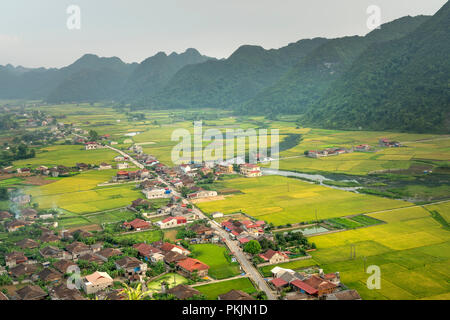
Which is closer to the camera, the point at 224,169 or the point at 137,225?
the point at 137,225

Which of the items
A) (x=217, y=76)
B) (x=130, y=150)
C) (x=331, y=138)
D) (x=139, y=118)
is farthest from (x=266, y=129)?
(x=217, y=76)

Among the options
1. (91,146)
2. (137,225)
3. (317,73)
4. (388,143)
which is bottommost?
(137,225)

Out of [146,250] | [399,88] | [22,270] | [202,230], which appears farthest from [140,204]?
[399,88]

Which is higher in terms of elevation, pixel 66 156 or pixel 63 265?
pixel 66 156

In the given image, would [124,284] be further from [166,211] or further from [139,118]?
[139,118]

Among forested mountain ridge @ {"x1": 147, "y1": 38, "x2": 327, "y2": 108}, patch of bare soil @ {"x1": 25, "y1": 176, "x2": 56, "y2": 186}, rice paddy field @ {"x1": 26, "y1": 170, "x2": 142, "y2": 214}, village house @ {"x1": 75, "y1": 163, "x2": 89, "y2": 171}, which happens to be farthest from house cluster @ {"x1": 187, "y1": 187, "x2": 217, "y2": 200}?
forested mountain ridge @ {"x1": 147, "y1": 38, "x2": 327, "y2": 108}

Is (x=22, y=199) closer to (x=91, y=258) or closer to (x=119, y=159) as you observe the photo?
(x=91, y=258)

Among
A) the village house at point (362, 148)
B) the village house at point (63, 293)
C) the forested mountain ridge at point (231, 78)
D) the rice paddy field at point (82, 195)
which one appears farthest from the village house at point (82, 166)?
the forested mountain ridge at point (231, 78)

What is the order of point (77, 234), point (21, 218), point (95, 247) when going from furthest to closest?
point (21, 218) < point (77, 234) < point (95, 247)

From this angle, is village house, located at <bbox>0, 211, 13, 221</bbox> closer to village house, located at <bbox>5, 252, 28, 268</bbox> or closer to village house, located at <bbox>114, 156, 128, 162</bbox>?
village house, located at <bbox>5, 252, 28, 268</bbox>
